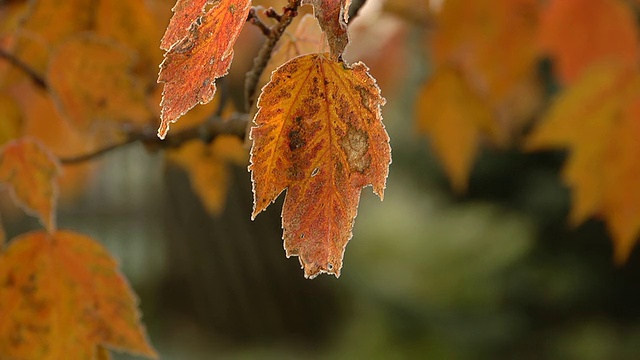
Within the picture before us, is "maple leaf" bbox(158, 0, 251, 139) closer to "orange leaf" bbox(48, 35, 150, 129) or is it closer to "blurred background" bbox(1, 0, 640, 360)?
"orange leaf" bbox(48, 35, 150, 129)

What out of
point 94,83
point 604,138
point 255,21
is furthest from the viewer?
point 604,138

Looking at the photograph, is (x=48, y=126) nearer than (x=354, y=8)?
No

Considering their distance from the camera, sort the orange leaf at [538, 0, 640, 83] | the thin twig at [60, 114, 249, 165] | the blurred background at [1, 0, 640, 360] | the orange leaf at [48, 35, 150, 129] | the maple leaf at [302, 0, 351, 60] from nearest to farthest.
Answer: the maple leaf at [302, 0, 351, 60] < the thin twig at [60, 114, 249, 165] < the orange leaf at [48, 35, 150, 129] < the orange leaf at [538, 0, 640, 83] < the blurred background at [1, 0, 640, 360]

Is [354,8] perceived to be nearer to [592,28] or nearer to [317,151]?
[317,151]

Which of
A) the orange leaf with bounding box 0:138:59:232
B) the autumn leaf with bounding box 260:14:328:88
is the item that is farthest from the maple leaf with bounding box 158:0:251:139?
the orange leaf with bounding box 0:138:59:232

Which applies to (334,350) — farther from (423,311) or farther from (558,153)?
(558,153)

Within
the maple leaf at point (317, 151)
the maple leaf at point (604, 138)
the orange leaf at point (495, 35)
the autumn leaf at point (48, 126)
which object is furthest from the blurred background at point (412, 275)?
the maple leaf at point (317, 151)

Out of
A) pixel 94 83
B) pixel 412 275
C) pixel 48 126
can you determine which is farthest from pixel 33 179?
pixel 412 275
